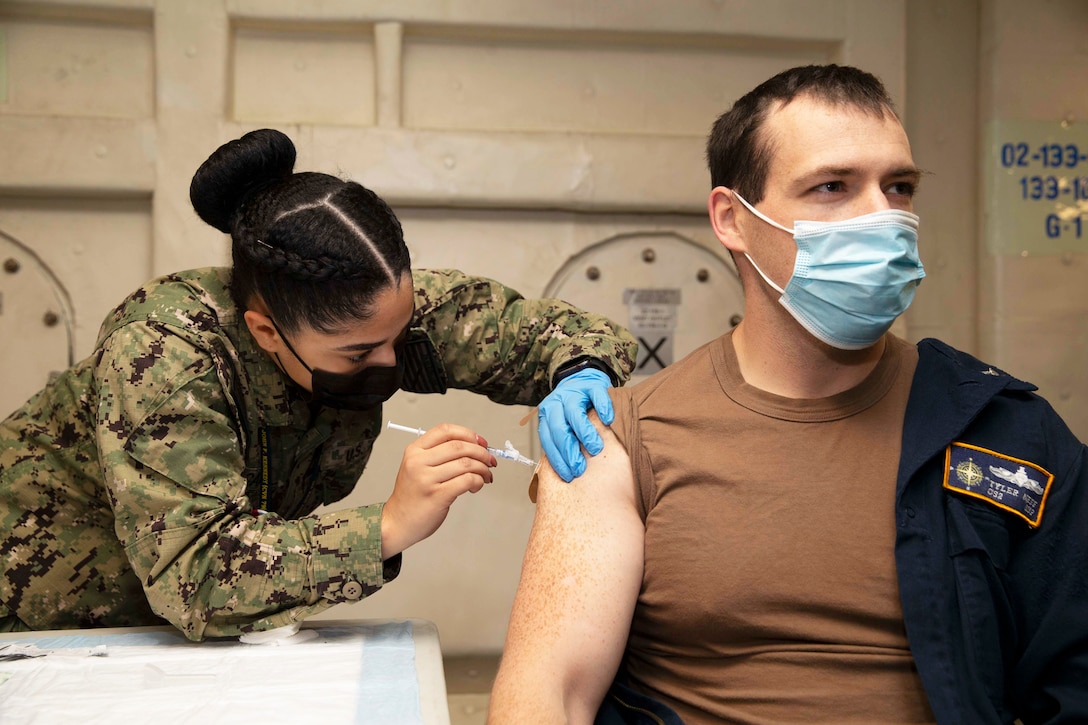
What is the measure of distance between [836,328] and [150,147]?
2.36m

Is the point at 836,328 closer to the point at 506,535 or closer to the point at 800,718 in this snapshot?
the point at 800,718

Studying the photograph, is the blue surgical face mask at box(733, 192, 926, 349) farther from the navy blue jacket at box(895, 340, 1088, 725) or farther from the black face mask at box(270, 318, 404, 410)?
the black face mask at box(270, 318, 404, 410)

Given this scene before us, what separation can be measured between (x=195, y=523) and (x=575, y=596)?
1.99 feet

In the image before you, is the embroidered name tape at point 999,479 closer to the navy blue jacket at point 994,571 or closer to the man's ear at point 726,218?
the navy blue jacket at point 994,571

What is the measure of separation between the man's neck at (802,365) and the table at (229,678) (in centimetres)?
71

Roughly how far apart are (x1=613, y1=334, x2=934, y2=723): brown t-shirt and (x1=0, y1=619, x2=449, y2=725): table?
38 cm

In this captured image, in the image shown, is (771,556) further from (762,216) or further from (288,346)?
(288,346)

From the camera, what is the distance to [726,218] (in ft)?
5.24

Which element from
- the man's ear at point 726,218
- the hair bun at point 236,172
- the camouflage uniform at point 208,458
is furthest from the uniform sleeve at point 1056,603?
the hair bun at point 236,172

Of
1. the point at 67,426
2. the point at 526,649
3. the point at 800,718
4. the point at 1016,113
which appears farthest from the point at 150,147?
the point at 1016,113

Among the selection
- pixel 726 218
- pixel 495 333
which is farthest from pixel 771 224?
pixel 495 333

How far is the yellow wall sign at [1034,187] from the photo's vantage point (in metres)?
3.24

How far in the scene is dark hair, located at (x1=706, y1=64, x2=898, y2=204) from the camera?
1.48 m

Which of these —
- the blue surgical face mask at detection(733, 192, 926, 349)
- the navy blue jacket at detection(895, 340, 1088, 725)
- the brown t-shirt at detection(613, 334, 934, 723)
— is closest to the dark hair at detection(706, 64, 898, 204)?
the blue surgical face mask at detection(733, 192, 926, 349)
